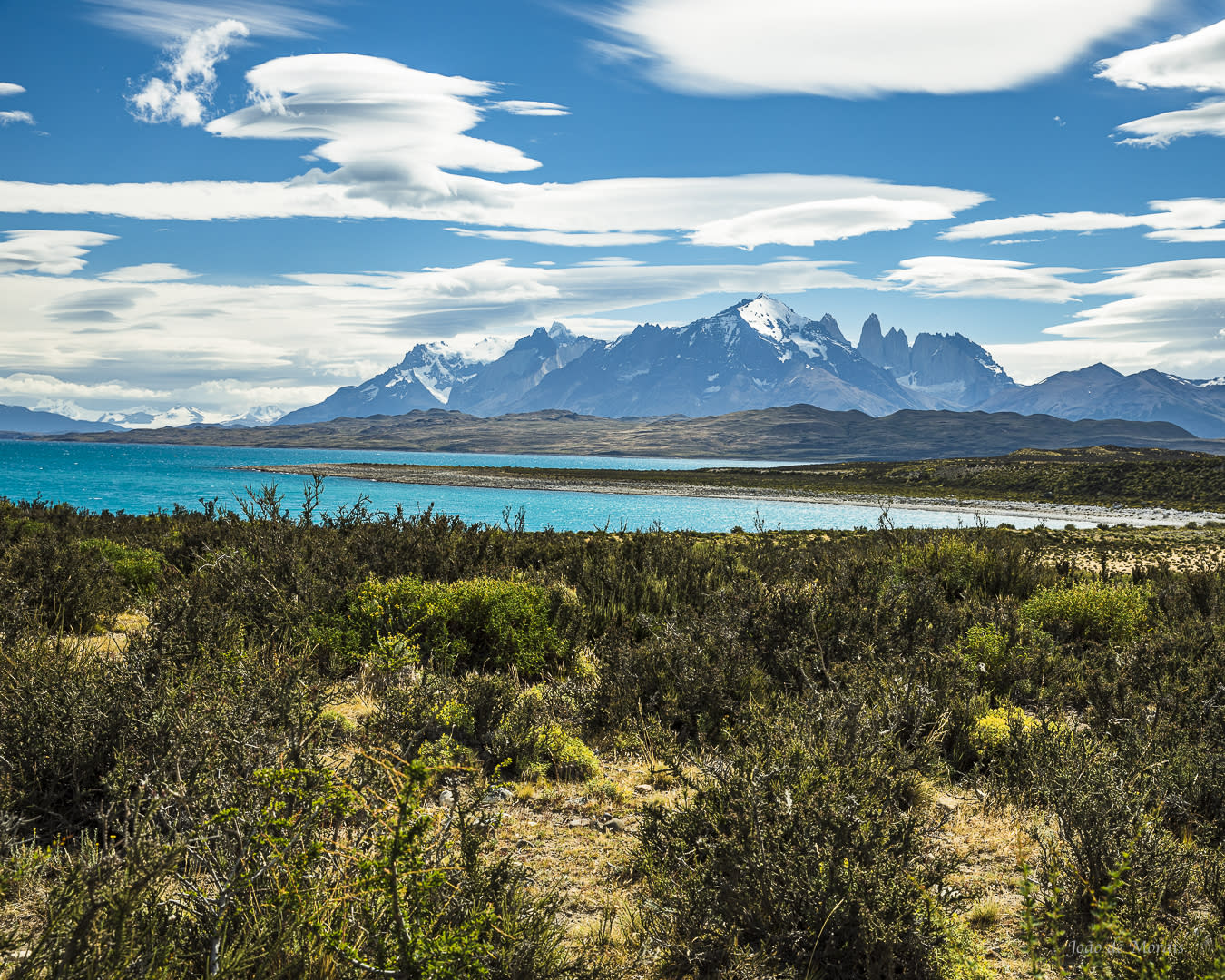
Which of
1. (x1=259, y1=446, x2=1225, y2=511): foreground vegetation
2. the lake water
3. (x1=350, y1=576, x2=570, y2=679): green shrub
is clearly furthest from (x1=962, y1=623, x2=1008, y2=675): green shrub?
(x1=259, y1=446, x2=1225, y2=511): foreground vegetation

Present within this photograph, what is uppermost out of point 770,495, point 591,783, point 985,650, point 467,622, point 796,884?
point 467,622

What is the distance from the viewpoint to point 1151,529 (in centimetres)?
3962

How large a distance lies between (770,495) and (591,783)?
3068 inches

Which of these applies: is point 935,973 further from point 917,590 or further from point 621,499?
point 621,499

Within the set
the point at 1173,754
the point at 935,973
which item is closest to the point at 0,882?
the point at 935,973

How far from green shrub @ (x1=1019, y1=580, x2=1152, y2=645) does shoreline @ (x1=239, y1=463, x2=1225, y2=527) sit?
102ft

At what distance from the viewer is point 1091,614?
1048cm

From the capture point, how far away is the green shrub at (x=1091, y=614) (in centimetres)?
1020

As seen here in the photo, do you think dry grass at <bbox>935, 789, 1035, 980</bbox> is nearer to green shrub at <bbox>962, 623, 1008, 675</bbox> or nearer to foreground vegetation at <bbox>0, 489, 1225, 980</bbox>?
foreground vegetation at <bbox>0, 489, 1225, 980</bbox>

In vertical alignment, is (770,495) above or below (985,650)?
below

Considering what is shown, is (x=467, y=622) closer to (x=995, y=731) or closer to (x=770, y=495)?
(x=995, y=731)

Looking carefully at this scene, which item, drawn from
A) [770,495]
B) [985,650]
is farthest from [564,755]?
[770,495]

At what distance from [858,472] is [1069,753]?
114176 millimetres

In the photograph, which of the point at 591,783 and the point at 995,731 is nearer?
the point at 591,783
